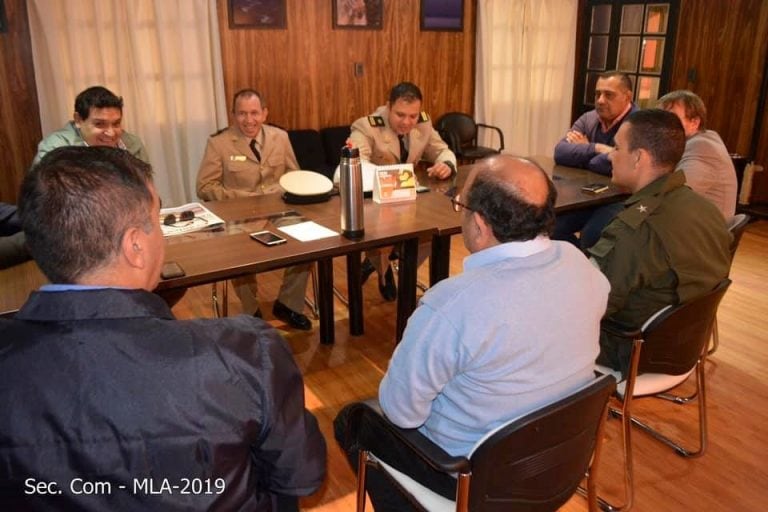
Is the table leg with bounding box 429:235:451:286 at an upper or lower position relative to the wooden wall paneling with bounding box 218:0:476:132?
lower

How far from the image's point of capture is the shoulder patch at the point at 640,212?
1.92 meters

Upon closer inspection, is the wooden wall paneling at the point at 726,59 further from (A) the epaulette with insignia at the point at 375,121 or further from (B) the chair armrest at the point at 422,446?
(B) the chair armrest at the point at 422,446

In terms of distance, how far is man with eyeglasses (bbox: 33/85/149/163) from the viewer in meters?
2.77

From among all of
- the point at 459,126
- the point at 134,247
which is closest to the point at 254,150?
the point at 134,247

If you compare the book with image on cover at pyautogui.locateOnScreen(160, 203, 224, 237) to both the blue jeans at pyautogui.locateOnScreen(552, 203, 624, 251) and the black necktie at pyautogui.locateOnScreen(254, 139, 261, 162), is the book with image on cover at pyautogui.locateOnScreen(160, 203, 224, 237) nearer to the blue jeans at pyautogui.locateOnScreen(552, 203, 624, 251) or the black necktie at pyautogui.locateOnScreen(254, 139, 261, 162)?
the black necktie at pyautogui.locateOnScreen(254, 139, 261, 162)

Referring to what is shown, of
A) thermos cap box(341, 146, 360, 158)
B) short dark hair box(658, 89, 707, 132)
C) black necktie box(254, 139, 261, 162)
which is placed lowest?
black necktie box(254, 139, 261, 162)

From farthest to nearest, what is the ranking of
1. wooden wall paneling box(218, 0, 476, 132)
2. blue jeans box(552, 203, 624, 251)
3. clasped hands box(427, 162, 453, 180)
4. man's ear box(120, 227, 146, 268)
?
wooden wall paneling box(218, 0, 476, 132) < clasped hands box(427, 162, 453, 180) < blue jeans box(552, 203, 624, 251) < man's ear box(120, 227, 146, 268)

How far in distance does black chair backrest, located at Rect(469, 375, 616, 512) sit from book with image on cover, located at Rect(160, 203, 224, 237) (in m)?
1.53

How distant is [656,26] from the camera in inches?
222

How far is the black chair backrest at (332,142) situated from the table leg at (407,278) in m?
2.56

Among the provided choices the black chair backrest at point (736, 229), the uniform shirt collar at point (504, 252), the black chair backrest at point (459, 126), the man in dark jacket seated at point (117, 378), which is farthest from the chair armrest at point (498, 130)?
the man in dark jacket seated at point (117, 378)

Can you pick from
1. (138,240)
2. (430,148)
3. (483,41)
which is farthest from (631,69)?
(138,240)

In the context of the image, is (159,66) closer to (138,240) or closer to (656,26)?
(138,240)

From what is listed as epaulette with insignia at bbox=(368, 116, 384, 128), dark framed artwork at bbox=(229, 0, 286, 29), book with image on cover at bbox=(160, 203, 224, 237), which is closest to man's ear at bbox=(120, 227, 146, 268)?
book with image on cover at bbox=(160, 203, 224, 237)
